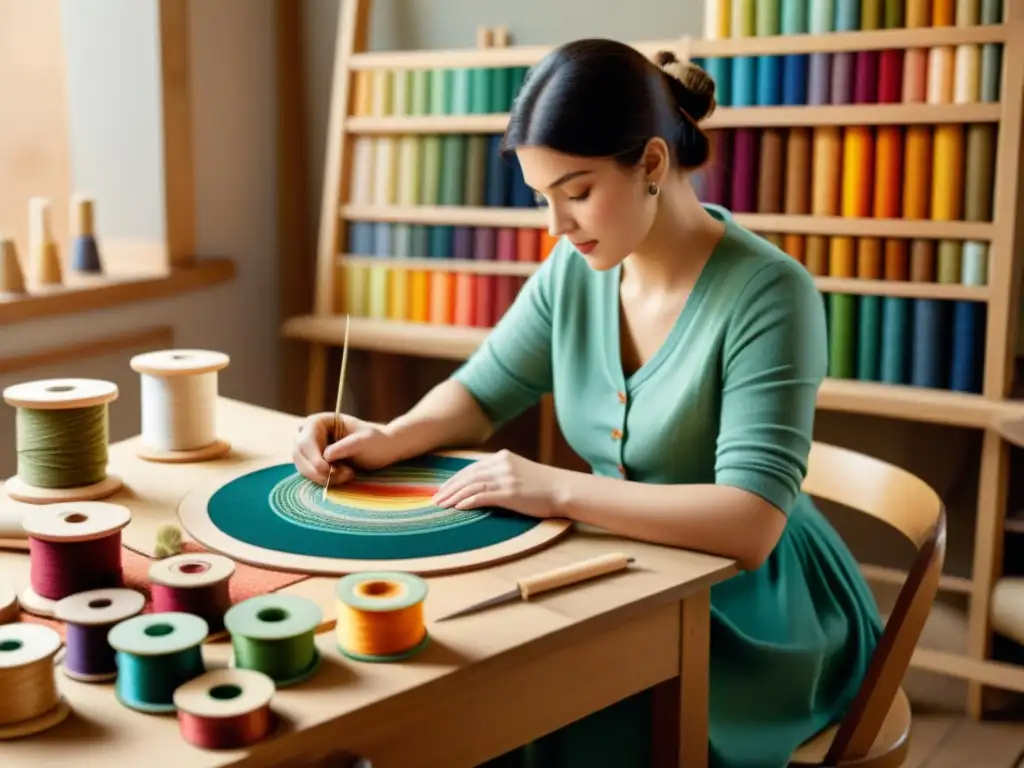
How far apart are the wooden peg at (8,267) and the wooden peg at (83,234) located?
0.88 feet

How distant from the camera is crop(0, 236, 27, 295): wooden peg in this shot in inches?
116

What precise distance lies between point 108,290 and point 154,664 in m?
2.21

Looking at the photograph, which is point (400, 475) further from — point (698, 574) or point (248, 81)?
point (248, 81)

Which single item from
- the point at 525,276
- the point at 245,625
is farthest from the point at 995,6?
the point at 245,625

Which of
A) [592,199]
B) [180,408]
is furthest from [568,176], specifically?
[180,408]

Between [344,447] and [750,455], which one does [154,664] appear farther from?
[750,455]

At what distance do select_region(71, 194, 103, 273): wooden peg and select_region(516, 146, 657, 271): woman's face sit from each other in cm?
187

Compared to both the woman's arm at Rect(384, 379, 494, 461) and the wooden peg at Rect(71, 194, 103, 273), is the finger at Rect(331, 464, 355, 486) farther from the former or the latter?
the wooden peg at Rect(71, 194, 103, 273)

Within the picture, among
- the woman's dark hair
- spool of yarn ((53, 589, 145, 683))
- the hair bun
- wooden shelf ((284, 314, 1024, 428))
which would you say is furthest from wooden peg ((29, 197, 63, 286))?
spool of yarn ((53, 589, 145, 683))

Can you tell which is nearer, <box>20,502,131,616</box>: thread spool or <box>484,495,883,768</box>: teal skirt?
<box>20,502,131,616</box>: thread spool

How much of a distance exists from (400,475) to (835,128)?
4.93 ft

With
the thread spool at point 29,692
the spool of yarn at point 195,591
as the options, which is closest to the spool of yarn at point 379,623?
the spool of yarn at point 195,591

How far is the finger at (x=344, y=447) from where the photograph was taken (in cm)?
177

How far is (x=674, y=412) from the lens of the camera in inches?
70.3
